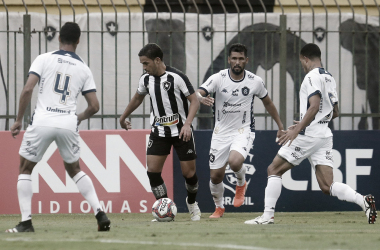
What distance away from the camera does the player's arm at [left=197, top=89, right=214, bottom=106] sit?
7695mm

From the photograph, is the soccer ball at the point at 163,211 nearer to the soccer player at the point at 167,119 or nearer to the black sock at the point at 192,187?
the soccer player at the point at 167,119

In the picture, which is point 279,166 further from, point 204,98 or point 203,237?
point 203,237

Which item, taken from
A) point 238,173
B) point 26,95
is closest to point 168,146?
point 238,173

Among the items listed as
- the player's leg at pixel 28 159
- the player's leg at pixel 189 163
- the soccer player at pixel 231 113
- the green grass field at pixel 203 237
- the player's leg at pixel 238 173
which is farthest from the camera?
the soccer player at pixel 231 113

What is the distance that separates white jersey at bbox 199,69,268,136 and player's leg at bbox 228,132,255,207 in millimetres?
112

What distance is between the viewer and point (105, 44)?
1003 centimetres

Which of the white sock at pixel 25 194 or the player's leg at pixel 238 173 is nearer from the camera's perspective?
the white sock at pixel 25 194

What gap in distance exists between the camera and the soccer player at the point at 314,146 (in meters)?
7.05

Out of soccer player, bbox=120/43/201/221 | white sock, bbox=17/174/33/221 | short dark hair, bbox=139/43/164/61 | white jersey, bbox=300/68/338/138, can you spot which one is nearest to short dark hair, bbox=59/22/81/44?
white sock, bbox=17/174/33/221

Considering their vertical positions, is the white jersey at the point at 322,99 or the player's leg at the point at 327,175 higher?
the white jersey at the point at 322,99

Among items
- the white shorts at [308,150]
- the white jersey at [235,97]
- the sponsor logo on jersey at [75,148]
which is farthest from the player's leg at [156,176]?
the sponsor logo on jersey at [75,148]

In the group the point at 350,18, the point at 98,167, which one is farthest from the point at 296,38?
the point at 98,167

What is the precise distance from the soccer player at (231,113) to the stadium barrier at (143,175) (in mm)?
761

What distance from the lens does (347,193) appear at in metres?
7.02
